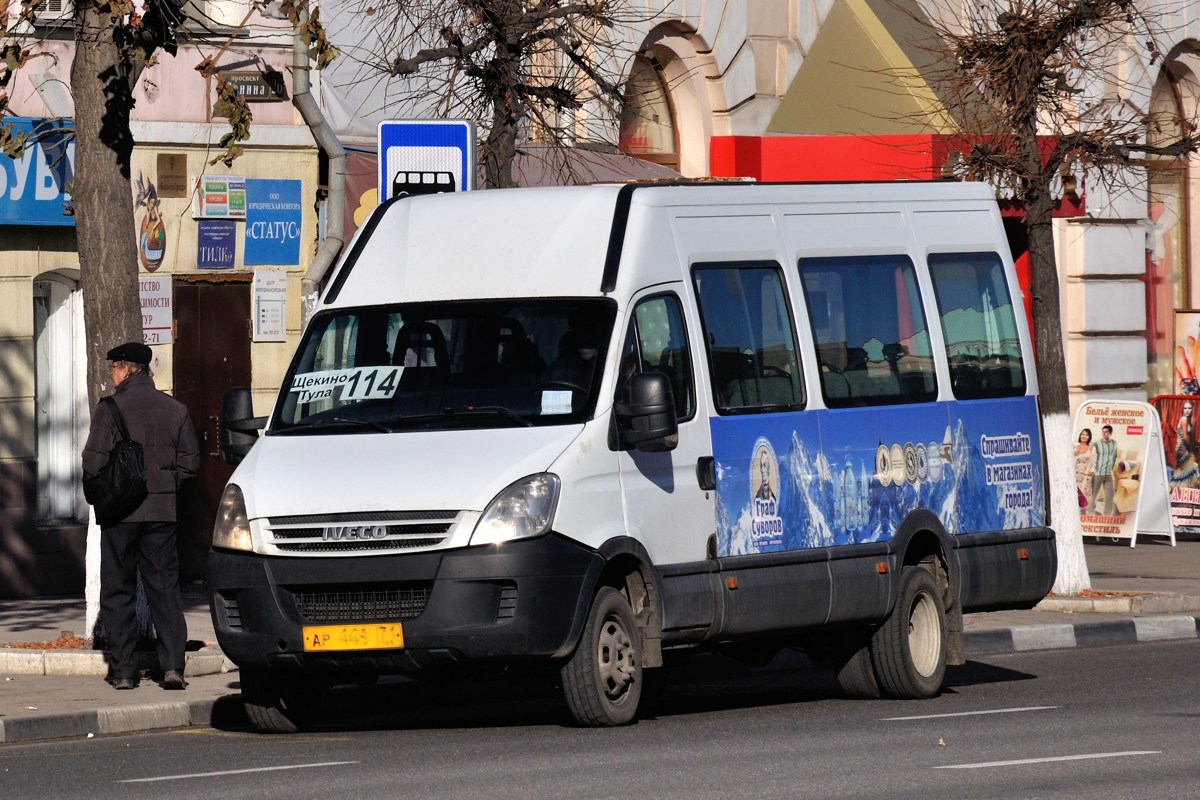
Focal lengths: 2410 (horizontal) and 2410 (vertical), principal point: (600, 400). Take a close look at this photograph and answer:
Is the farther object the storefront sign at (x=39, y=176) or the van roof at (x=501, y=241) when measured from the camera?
the storefront sign at (x=39, y=176)

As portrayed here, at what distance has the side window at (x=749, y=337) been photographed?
11.8 metres

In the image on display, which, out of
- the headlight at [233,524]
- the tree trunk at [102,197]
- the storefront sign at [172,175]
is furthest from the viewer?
the storefront sign at [172,175]

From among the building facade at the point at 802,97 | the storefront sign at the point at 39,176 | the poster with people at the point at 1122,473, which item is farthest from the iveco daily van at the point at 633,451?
the poster with people at the point at 1122,473

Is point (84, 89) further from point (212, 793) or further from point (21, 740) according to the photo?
point (212, 793)

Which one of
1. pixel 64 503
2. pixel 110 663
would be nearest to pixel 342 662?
pixel 110 663

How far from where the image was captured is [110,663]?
42.2 ft

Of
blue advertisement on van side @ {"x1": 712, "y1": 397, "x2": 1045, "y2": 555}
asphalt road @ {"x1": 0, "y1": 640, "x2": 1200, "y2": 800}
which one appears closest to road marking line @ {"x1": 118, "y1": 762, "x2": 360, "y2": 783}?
asphalt road @ {"x1": 0, "y1": 640, "x2": 1200, "y2": 800}

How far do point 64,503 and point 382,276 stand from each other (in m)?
7.83

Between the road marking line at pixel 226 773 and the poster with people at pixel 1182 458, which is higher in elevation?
the poster with people at pixel 1182 458

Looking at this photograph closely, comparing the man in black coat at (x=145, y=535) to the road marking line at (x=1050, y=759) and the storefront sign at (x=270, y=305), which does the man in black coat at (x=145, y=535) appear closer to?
the road marking line at (x=1050, y=759)

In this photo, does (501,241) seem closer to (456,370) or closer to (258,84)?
(456,370)

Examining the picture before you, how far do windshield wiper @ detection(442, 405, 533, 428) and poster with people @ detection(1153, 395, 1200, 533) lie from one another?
1440 centimetres

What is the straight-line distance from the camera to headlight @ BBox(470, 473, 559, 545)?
10.4 meters

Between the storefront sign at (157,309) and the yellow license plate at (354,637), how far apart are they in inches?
355
